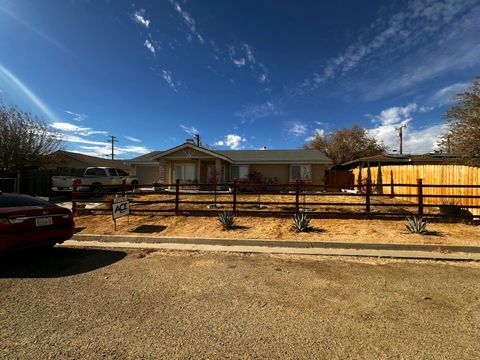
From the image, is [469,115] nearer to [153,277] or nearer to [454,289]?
[454,289]

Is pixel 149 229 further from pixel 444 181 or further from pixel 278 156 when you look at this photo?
pixel 278 156

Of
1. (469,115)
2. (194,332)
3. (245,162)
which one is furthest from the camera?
(245,162)

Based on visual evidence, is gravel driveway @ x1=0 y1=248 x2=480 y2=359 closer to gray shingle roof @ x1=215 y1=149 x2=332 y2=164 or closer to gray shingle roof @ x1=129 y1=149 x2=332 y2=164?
gray shingle roof @ x1=129 y1=149 x2=332 y2=164

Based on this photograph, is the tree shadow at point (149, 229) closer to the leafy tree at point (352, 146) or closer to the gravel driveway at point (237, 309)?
the gravel driveway at point (237, 309)

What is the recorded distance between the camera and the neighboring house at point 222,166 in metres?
22.3

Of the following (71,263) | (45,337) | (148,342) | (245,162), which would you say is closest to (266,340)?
(148,342)

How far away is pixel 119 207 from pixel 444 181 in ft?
46.6

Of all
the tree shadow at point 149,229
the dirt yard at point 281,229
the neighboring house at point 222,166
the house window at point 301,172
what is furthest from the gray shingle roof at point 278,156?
the tree shadow at point 149,229

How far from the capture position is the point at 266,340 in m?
3.06

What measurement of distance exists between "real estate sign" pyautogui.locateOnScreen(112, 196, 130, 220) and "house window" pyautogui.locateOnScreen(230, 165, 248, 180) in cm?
1580

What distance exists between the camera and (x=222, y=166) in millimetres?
23672

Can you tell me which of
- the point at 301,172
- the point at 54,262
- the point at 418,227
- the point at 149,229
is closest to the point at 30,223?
the point at 54,262

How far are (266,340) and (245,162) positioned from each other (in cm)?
2207

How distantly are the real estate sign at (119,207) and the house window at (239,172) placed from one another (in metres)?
15.8
